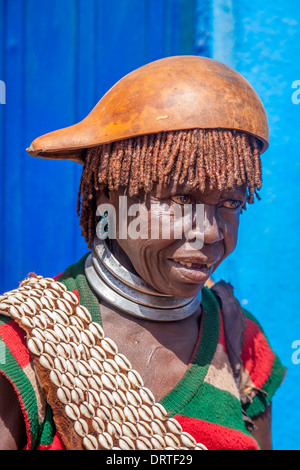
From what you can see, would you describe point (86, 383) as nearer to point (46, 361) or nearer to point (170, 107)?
point (46, 361)

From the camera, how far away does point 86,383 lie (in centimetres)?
161

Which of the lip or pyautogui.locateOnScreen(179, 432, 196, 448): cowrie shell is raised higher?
the lip

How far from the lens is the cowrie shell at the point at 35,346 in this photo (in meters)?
Result: 1.55

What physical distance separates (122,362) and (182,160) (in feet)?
2.00

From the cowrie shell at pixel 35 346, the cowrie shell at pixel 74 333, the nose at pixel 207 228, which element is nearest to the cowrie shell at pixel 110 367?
the cowrie shell at pixel 74 333

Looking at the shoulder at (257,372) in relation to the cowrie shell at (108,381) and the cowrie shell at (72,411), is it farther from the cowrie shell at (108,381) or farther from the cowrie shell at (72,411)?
the cowrie shell at (72,411)

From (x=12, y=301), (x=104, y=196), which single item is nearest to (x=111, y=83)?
(x=104, y=196)

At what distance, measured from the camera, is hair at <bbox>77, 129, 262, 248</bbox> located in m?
1.60

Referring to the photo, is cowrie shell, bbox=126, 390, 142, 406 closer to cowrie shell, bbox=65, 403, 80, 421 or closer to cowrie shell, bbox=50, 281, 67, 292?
cowrie shell, bbox=65, 403, 80, 421

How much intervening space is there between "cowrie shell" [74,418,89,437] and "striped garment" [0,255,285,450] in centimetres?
8

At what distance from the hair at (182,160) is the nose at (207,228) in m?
0.08

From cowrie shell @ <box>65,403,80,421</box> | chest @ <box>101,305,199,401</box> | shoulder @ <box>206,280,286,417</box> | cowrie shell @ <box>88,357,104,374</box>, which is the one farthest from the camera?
shoulder @ <box>206,280,286,417</box>

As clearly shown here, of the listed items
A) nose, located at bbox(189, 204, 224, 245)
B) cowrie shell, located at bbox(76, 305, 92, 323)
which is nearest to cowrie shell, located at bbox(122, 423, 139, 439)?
cowrie shell, located at bbox(76, 305, 92, 323)

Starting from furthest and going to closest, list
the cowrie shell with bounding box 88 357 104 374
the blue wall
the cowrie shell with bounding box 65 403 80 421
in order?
the blue wall
the cowrie shell with bounding box 88 357 104 374
the cowrie shell with bounding box 65 403 80 421
